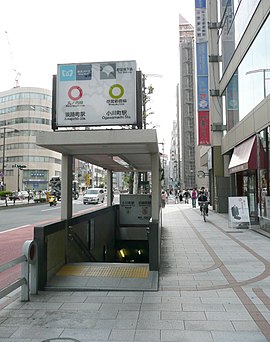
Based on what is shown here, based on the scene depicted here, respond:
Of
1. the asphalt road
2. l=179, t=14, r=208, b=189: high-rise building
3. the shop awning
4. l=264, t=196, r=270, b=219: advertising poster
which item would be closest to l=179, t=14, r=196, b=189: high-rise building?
l=179, t=14, r=208, b=189: high-rise building

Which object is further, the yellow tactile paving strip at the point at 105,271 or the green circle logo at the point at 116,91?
the green circle logo at the point at 116,91

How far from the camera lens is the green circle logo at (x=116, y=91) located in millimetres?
6812

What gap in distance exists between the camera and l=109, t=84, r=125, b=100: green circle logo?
6.81 metres

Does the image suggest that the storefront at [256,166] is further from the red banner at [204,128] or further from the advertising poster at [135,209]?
the red banner at [204,128]

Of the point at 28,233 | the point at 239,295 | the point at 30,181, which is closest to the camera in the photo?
the point at 239,295

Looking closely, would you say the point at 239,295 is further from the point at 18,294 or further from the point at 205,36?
the point at 205,36

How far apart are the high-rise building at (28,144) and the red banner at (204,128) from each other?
5652cm

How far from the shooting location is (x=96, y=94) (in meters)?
6.85

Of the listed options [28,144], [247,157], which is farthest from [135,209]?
[28,144]

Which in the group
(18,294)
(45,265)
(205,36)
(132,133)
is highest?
(205,36)

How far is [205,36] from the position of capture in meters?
25.1

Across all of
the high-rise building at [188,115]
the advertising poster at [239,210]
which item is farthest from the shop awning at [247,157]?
the high-rise building at [188,115]

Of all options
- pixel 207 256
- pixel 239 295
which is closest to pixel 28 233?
pixel 207 256

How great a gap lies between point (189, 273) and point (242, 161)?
9022 millimetres
